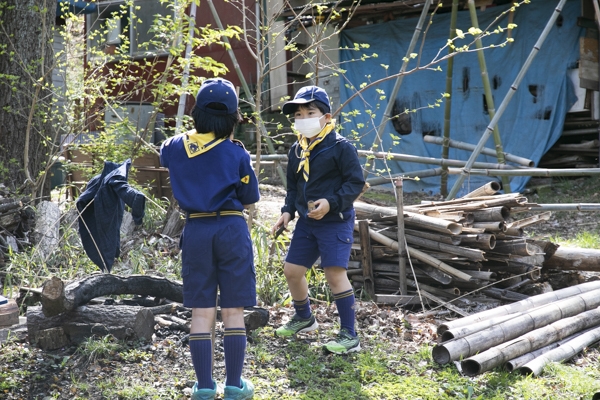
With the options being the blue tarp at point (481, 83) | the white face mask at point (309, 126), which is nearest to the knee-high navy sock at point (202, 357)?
the white face mask at point (309, 126)

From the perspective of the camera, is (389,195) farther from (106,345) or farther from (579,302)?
(106,345)

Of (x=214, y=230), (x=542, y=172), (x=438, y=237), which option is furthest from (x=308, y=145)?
→ (x=542, y=172)

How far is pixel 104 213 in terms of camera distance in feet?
16.9

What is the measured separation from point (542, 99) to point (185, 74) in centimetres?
654

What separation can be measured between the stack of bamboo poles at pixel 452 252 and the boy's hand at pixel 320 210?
152 cm

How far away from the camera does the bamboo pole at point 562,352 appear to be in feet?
13.6

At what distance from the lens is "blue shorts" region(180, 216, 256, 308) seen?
12.0 feet

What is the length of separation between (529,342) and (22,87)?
631 cm

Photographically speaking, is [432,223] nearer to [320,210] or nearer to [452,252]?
[452,252]

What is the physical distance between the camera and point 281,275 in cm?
591

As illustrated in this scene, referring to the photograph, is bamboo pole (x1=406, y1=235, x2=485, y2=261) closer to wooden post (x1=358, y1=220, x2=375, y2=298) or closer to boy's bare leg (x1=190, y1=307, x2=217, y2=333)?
wooden post (x1=358, y1=220, x2=375, y2=298)

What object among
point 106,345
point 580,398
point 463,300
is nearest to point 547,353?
point 580,398

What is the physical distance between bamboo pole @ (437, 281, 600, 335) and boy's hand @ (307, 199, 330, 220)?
3.50 feet

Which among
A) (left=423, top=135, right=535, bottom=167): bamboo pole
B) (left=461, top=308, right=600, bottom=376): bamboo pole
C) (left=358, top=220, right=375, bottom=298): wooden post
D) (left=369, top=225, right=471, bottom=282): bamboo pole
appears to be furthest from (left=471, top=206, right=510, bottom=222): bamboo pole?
(left=423, top=135, right=535, bottom=167): bamboo pole
